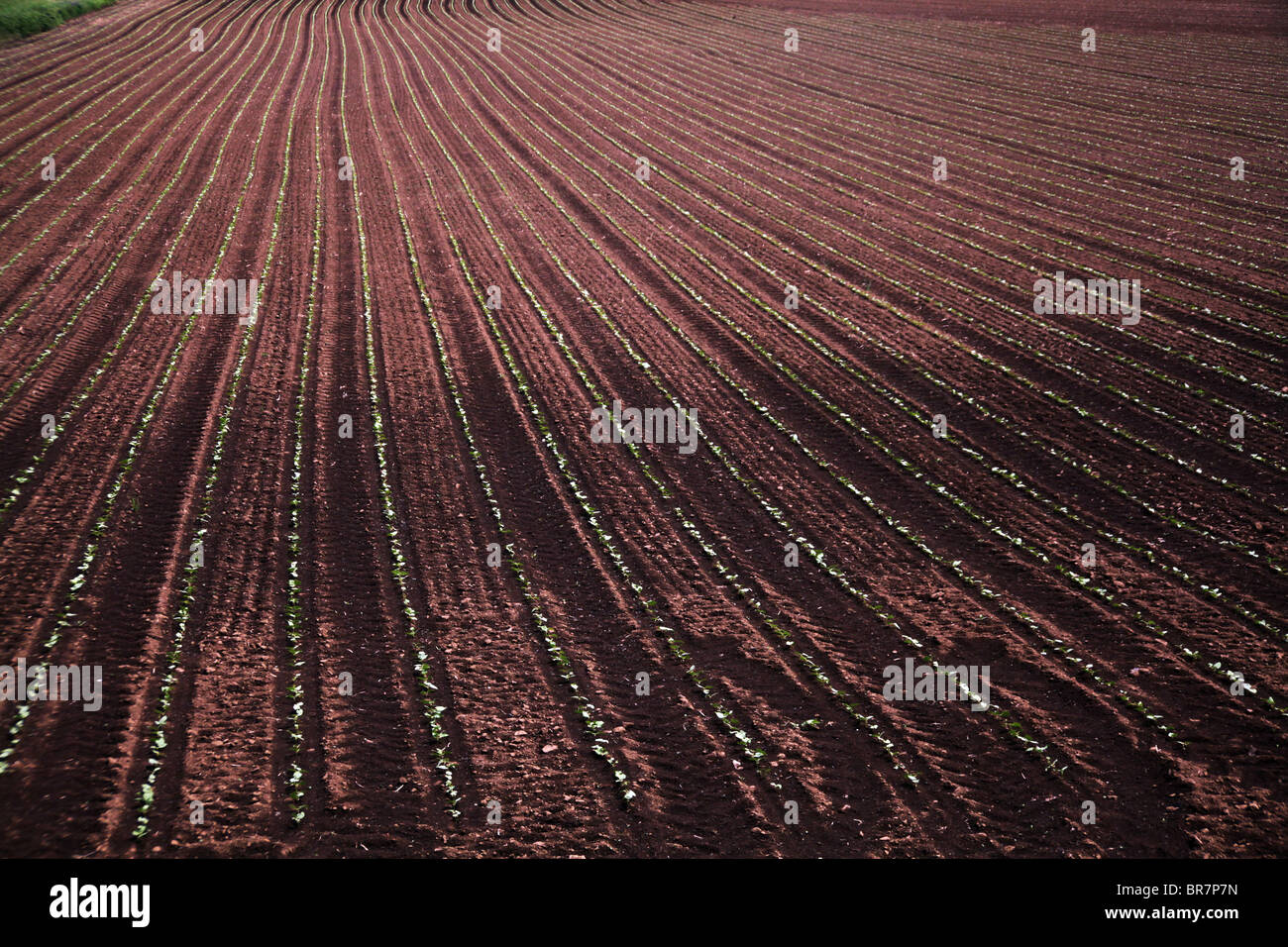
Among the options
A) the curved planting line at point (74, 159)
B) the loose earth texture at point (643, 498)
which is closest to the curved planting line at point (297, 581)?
the loose earth texture at point (643, 498)

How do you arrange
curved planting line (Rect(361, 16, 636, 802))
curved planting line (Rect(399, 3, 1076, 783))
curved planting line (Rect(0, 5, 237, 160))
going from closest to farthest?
1. curved planting line (Rect(361, 16, 636, 802))
2. curved planting line (Rect(399, 3, 1076, 783))
3. curved planting line (Rect(0, 5, 237, 160))

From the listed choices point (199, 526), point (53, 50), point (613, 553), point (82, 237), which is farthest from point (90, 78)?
point (613, 553)

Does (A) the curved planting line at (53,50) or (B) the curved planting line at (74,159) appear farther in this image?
(A) the curved planting line at (53,50)

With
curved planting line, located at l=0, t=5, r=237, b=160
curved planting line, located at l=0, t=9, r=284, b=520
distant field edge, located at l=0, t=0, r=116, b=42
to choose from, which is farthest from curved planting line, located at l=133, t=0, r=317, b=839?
distant field edge, located at l=0, t=0, r=116, b=42

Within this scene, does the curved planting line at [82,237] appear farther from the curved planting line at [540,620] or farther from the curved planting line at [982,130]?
the curved planting line at [982,130]

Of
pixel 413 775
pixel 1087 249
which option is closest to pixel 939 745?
pixel 413 775

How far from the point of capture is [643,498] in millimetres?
12133

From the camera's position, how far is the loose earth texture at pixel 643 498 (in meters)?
7.76

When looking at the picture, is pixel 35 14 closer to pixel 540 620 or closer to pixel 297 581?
pixel 297 581

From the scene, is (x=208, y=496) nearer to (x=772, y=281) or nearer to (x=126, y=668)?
(x=126, y=668)

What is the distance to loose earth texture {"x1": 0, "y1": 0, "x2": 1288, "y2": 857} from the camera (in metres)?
7.76

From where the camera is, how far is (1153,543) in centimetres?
1086

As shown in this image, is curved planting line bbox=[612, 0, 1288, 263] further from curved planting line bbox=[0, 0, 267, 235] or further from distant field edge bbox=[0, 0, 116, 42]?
distant field edge bbox=[0, 0, 116, 42]
